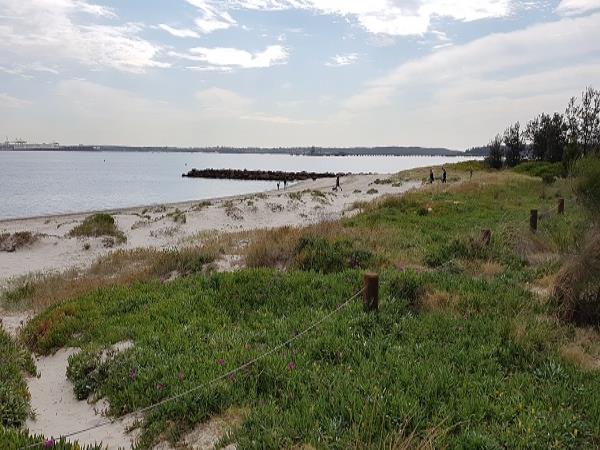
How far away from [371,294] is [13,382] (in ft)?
17.8

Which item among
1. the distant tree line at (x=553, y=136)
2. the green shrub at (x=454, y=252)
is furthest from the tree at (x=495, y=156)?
the green shrub at (x=454, y=252)

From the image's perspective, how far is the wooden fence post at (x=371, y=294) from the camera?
805cm

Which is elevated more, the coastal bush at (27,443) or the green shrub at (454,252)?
the green shrub at (454,252)

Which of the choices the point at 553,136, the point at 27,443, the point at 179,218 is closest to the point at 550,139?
the point at 553,136

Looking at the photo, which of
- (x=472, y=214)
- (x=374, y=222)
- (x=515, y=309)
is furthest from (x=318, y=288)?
(x=472, y=214)

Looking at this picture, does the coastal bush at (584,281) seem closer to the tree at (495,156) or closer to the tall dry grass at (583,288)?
the tall dry grass at (583,288)

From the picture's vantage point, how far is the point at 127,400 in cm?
613

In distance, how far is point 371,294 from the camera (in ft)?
26.7

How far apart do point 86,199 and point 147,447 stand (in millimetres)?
53999

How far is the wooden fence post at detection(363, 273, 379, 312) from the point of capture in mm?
8055

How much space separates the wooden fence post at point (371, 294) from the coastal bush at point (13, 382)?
16.7 ft

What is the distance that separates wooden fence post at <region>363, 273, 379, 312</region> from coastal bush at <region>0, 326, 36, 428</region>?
5.10m

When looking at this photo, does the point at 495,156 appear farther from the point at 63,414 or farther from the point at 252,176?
the point at 63,414

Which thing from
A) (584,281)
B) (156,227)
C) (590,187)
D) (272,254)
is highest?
(590,187)
